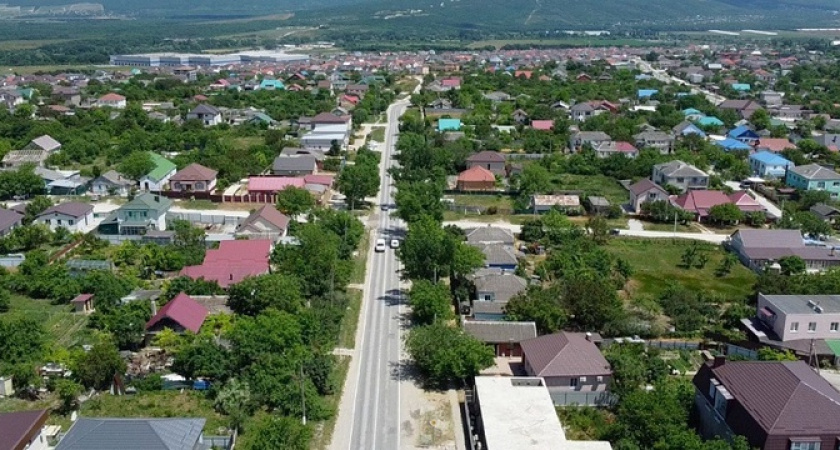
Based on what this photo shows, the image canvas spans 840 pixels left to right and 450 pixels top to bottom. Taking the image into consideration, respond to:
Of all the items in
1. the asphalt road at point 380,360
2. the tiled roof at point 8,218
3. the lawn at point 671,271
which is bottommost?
A: the lawn at point 671,271

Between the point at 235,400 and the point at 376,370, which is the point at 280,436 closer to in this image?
the point at 235,400

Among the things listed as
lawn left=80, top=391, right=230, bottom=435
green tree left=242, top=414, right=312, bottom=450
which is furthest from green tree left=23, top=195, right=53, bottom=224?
green tree left=242, top=414, right=312, bottom=450

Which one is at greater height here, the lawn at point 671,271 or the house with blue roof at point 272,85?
the house with blue roof at point 272,85

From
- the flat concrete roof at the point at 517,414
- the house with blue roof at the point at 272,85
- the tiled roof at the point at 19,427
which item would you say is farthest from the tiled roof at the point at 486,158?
the house with blue roof at the point at 272,85

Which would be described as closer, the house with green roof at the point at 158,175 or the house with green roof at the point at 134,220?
the house with green roof at the point at 134,220

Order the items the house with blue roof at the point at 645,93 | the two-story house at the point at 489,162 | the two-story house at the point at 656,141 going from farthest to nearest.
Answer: the house with blue roof at the point at 645,93, the two-story house at the point at 656,141, the two-story house at the point at 489,162

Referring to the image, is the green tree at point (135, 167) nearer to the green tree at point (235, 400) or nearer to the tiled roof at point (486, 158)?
the tiled roof at point (486, 158)
